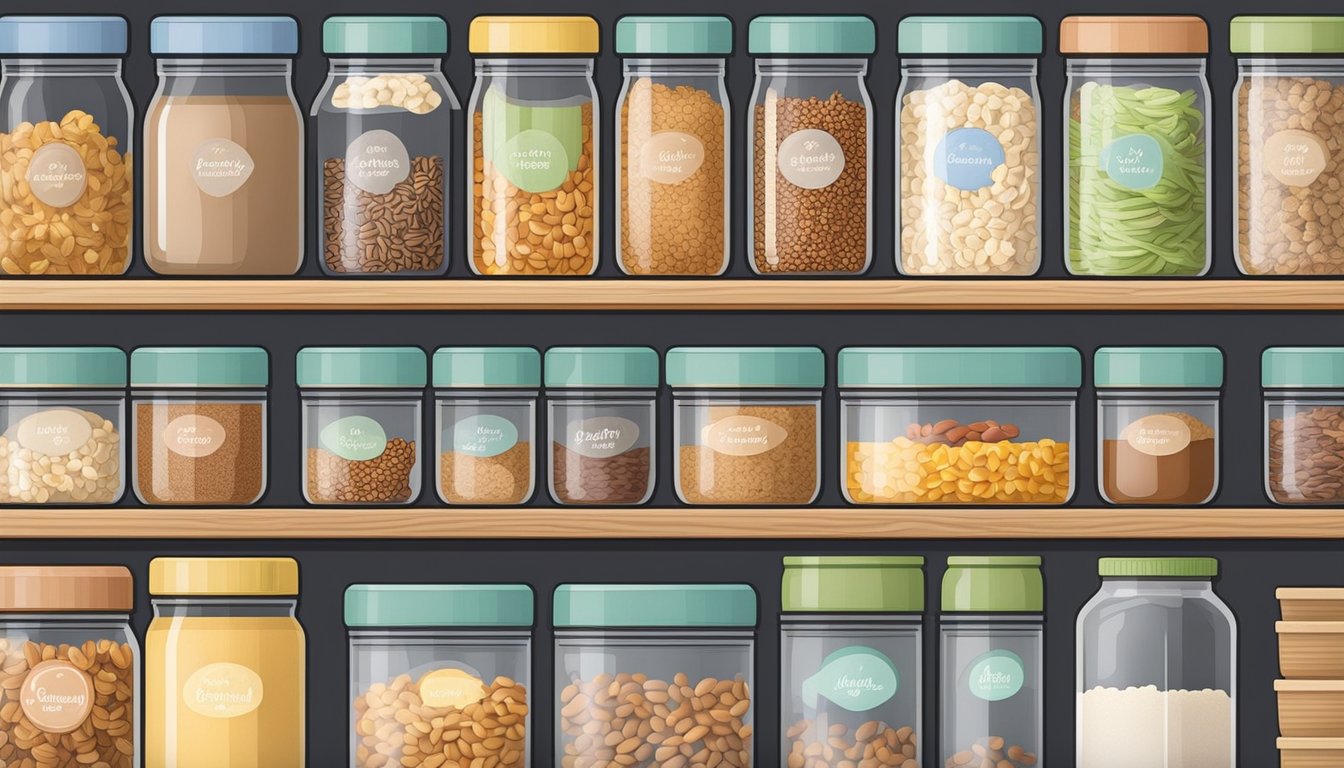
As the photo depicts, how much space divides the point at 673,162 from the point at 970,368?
373 millimetres

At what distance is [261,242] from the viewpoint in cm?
150

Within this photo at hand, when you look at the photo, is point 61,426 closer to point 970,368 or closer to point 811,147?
point 811,147

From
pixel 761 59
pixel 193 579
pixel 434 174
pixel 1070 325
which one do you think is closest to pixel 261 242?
pixel 434 174

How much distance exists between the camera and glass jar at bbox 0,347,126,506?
1.49 meters

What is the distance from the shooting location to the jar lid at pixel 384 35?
152 cm

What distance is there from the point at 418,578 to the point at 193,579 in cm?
30

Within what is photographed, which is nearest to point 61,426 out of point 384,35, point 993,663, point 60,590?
point 60,590

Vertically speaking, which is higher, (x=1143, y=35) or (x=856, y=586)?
(x=1143, y=35)

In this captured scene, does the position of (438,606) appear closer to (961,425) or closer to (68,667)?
(68,667)

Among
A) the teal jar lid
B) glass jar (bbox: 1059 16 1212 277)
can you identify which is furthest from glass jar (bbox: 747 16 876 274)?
glass jar (bbox: 1059 16 1212 277)

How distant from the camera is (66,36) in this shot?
152cm

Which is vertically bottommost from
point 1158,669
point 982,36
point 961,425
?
point 1158,669

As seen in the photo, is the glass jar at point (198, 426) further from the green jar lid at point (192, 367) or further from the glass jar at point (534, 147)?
the glass jar at point (534, 147)

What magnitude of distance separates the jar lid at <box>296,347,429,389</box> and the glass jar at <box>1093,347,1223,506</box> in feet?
2.40
